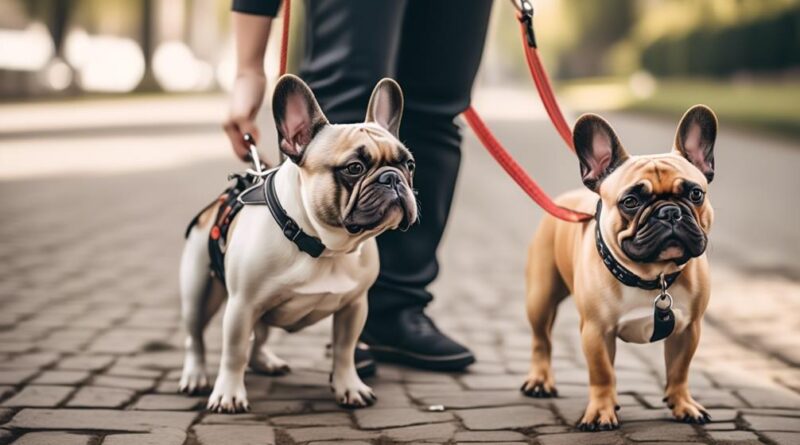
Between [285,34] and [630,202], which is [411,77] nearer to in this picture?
[285,34]

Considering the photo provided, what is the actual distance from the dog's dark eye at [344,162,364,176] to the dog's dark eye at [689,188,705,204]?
98 cm

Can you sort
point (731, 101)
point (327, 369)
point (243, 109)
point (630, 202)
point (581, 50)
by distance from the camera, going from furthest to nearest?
1. point (581, 50)
2. point (731, 101)
3. point (327, 369)
4. point (243, 109)
5. point (630, 202)

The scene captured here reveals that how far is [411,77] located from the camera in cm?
432

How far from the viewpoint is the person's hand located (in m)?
3.92

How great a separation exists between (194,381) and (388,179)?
1.22 meters

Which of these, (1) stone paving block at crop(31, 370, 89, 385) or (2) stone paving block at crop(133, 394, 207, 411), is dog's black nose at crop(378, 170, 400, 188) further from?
(1) stone paving block at crop(31, 370, 89, 385)

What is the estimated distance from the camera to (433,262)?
4508mm

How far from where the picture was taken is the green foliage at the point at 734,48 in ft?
79.8

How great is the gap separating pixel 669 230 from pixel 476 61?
1.62 m

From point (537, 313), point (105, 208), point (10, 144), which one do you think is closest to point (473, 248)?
point (105, 208)

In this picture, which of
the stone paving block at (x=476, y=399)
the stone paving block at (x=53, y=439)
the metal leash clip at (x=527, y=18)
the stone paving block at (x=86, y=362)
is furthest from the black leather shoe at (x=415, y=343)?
the stone paving block at (x=53, y=439)

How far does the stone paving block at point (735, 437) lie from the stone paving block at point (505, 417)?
1.67 ft

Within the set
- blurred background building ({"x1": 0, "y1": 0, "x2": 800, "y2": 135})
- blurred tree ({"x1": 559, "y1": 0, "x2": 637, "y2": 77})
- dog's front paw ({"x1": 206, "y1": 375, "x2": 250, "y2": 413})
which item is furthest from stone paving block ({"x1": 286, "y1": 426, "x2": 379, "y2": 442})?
blurred tree ({"x1": 559, "y1": 0, "x2": 637, "y2": 77})

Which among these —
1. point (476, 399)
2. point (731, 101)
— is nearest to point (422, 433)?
point (476, 399)
